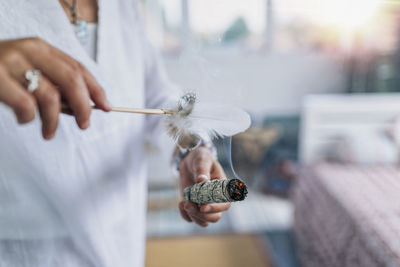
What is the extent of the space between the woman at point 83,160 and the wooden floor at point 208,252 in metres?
1.13

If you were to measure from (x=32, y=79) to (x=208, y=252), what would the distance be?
1.69 m

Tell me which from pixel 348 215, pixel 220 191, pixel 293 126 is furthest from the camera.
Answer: pixel 293 126

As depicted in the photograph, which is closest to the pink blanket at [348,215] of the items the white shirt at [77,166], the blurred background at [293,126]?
the blurred background at [293,126]

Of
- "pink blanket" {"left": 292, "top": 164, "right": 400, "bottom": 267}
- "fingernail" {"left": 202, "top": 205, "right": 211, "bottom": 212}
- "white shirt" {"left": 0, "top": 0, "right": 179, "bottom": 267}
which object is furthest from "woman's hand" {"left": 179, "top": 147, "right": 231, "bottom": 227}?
"pink blanket" {"left": 292, "top": 164, "right": 400, "bottom": 267}

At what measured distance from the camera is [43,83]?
0.25m

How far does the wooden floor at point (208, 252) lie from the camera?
1.66 metres

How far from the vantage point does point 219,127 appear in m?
0.40

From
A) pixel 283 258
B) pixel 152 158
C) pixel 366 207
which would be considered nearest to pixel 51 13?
pixel 366 207

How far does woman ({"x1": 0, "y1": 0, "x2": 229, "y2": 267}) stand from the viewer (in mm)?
421

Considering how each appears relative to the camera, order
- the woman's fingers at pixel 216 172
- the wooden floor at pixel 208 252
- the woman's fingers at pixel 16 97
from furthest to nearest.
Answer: the wooden floor at pixel 208 252
the woman's fingers at pixel 216 172
the woman's fingers at pixel 16 97

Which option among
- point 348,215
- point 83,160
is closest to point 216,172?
point 83,160

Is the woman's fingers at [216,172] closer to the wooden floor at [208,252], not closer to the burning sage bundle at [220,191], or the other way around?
the burning sage bundle at [220,191]

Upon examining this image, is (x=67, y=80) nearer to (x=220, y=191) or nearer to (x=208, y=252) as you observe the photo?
(x=220, y=191)

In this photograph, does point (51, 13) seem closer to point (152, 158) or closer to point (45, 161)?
point (45, 161)
